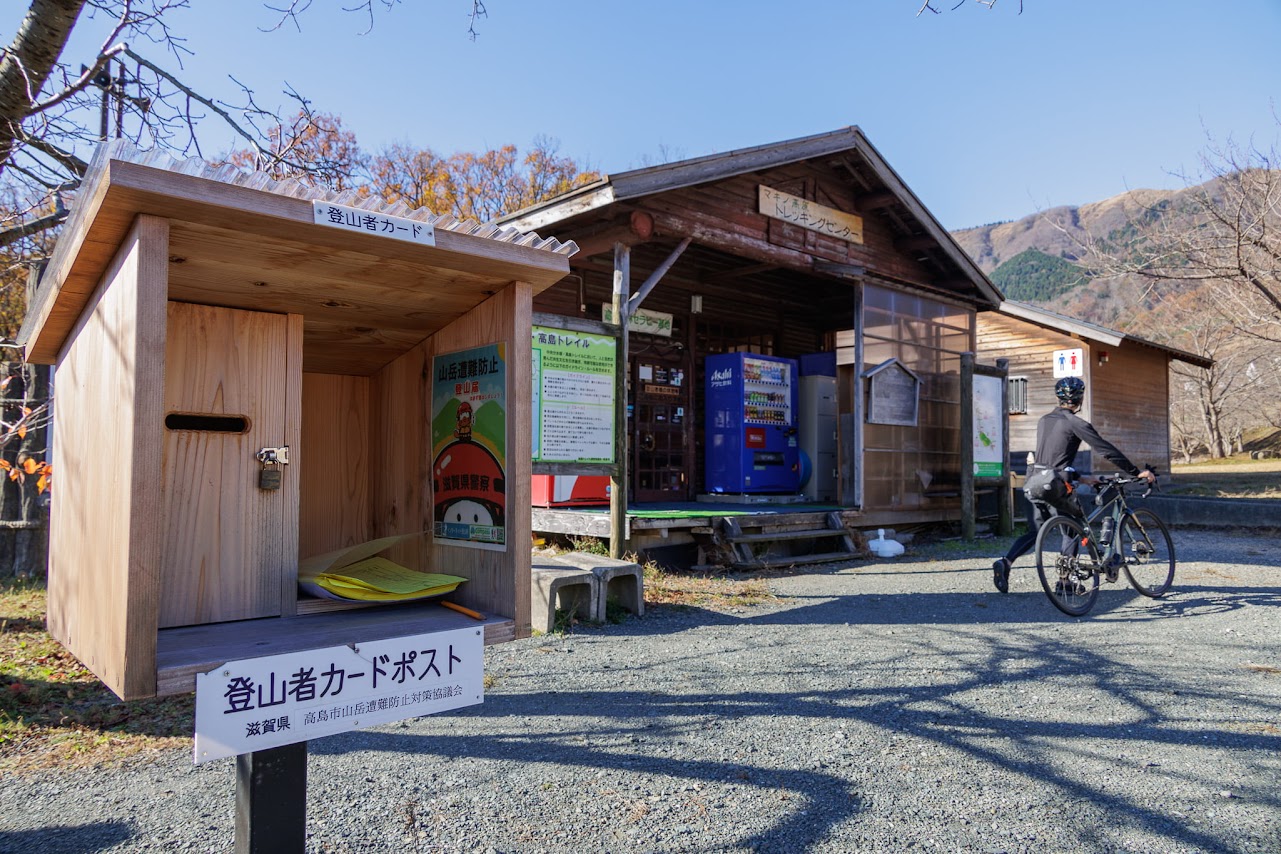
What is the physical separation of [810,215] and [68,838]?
860cm

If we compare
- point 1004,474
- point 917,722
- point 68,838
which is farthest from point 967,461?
point 68,838

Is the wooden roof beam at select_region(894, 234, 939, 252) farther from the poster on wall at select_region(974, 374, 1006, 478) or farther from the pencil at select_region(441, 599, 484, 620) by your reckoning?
the pencil at select_region(441, 599, 484, 620)

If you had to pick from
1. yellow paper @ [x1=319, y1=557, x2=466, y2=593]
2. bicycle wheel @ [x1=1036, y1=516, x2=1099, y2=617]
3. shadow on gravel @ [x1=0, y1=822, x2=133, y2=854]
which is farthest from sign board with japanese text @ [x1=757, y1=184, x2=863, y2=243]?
shadow on gravel @ [x1=0, y1=822, x2=133, y2=854]

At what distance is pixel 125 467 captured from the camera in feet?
4.15

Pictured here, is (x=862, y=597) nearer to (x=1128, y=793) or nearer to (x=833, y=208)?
(x=1128, y=793)

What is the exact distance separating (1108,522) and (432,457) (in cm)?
585

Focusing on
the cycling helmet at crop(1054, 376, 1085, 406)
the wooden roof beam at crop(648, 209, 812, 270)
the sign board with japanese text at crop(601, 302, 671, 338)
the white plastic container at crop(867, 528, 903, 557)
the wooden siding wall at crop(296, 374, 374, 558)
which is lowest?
the white plastic container at crop(867, 528, 903, 557)

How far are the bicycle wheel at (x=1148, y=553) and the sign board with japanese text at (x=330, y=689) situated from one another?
6.02 m

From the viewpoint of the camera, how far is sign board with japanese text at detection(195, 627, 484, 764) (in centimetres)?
124

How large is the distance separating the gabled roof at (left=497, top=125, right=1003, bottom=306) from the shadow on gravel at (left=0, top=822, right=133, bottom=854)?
502cm

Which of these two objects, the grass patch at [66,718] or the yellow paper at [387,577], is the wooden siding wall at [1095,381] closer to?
the grass patch at [66,718]

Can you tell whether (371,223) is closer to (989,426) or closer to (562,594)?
(562,594)

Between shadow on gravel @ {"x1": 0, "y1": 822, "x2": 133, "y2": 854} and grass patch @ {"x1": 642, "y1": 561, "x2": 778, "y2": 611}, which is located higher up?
grass patch @ {"x1": 642, "y1": 561, "x2": 778, "y2": 611}

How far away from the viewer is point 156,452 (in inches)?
50.2
